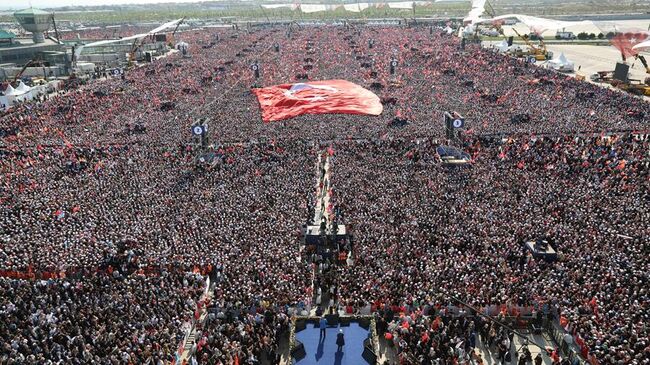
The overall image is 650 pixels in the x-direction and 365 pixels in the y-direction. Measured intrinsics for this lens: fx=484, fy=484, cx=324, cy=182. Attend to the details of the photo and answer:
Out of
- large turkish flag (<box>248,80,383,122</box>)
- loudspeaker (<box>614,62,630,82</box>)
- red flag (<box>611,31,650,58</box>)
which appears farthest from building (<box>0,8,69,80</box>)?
red flag (<box>611,31,650,58</box>)

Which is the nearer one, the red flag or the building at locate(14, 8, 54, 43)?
the red flag

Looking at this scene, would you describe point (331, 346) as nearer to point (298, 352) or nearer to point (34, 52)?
point (298, 352)

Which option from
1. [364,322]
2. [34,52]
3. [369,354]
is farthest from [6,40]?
[369,354]

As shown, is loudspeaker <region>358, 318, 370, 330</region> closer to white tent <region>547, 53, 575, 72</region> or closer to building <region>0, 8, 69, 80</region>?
white tent <region>547, 53, 575, 72</region>

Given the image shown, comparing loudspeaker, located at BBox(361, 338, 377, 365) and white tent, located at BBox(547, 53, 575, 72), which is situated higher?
white tent, located at BBox(547, 53, 575, 72)

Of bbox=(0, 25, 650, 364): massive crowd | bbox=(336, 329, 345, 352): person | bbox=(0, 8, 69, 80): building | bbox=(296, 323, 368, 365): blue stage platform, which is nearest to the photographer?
bbox=(296, 323, 368, 365): blue stage platform

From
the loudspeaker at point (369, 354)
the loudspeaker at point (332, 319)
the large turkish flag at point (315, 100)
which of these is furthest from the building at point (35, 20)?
the loudspeaker at point (369, 354)

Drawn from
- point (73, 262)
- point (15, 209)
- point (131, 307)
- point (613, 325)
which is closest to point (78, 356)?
point (131, 307)

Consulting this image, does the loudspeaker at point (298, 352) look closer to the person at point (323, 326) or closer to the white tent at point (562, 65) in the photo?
the person at point (323, 326)
